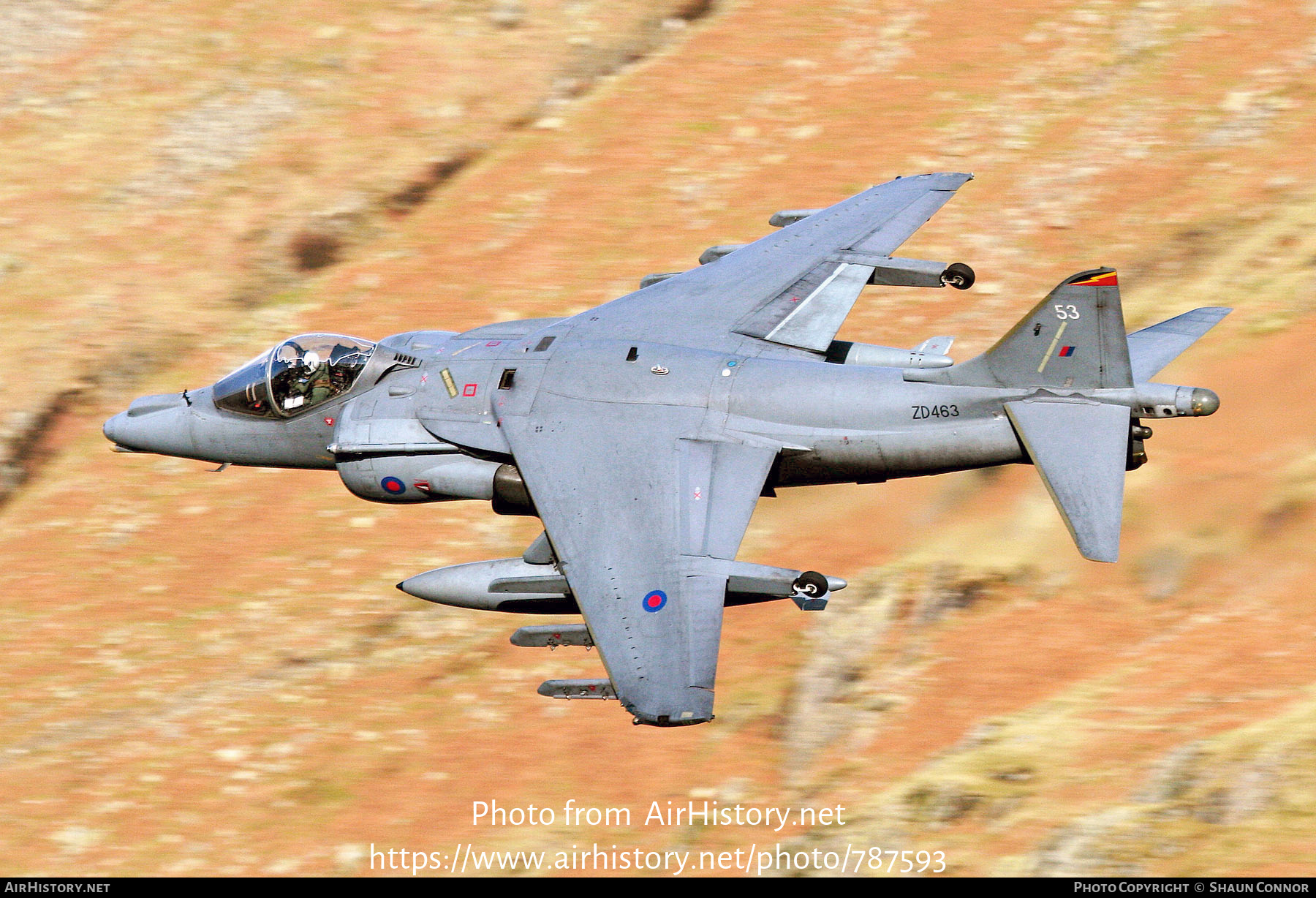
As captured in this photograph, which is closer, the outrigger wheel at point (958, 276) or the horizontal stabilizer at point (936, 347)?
the horizontal stabilizer at point (936, 347)

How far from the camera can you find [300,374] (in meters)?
22.2

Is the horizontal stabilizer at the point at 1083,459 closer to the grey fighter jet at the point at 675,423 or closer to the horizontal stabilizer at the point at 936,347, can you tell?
the grey fighter jet at the point at 675,423

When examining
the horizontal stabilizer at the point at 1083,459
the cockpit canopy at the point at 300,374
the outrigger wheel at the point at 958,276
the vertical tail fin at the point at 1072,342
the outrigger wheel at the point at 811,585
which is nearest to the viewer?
the outrigger wheel at the point at 811,585

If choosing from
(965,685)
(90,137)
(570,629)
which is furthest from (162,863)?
(90,137)

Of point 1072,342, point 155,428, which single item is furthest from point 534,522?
point 1072,342

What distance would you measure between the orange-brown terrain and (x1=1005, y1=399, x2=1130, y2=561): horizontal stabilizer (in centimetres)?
303

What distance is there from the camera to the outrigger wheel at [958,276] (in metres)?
23.0

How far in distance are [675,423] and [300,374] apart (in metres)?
5.92

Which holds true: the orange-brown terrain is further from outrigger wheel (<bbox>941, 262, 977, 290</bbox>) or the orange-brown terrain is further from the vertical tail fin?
the vertical tail fin

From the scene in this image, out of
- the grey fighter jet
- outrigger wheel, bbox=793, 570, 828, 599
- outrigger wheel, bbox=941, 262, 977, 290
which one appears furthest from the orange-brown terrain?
outrigger wheel, bbox=793, 570, 828, 599

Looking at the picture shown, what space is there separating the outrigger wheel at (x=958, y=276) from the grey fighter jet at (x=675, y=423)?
0.12 feet

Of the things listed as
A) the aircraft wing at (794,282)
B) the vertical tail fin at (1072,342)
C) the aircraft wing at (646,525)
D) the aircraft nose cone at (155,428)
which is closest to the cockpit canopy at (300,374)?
the aircraft nose cone at (155,428)

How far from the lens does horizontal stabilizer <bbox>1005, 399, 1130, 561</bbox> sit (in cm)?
1762

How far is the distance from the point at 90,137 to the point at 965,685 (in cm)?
2514
